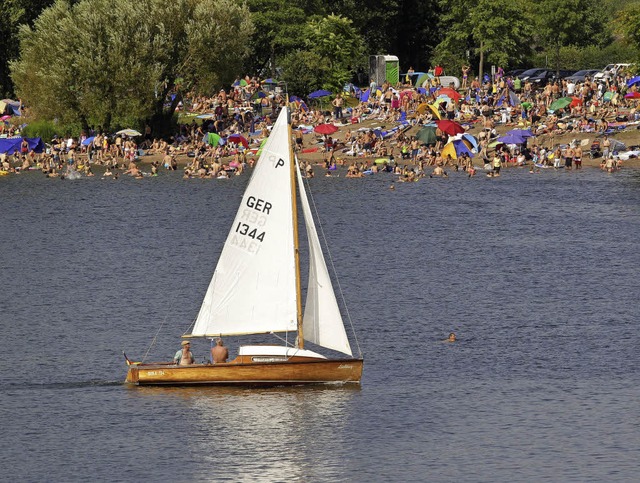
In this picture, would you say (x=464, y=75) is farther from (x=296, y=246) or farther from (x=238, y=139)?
(x=296, y=246)

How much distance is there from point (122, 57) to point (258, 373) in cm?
7632

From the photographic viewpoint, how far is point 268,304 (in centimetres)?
4853

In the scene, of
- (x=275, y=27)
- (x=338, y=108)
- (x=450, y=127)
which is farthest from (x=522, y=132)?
(x=275, y=27)

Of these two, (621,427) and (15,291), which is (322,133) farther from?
(621,427)

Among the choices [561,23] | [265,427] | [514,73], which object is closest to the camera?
[265,427]

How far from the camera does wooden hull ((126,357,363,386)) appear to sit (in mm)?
47156

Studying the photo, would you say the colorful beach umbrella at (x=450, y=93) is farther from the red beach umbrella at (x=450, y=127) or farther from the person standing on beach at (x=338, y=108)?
the red beach umbrella at (x=450, y=127)

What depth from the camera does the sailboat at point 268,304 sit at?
1849 inches

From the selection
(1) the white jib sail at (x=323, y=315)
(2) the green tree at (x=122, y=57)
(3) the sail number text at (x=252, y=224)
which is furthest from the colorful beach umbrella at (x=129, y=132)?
(1) the white jib sail at (x=323, y=315)

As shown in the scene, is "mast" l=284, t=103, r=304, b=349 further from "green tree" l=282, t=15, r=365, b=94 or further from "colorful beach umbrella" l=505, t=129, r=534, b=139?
"green tree" l=282, t=15, r=365, b=94

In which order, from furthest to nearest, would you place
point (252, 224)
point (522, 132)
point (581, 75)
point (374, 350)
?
point (581, 75)
point (522, 132)
point (374, 350)
point (252, 224)

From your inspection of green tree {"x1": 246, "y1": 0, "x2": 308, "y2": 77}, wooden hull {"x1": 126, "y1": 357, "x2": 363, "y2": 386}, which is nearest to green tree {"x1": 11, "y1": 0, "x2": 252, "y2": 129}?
green tree {"x1": 246, "y1": 0, "x2": 308, "y2": 77}

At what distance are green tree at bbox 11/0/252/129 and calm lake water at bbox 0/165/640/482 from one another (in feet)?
83.7

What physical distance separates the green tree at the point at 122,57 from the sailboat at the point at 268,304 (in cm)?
7341
